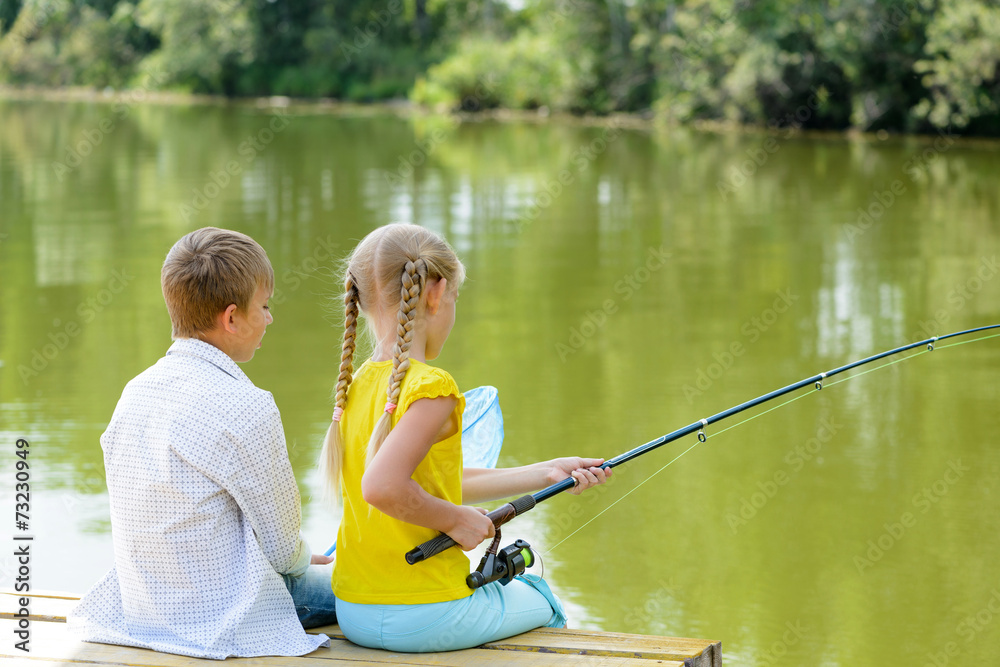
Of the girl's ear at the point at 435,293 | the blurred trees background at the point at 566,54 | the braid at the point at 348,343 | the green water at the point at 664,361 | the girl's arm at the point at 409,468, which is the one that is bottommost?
the green water at the point at 664,361

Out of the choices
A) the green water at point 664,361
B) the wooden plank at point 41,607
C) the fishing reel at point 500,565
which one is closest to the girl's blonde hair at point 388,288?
the fishing reel at point 500,565

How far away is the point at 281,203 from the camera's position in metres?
12.7

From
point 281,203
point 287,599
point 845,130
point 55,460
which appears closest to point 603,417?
point 55,460

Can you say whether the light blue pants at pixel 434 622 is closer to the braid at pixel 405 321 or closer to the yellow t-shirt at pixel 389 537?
the yellow t-shirt at pixel 389 537

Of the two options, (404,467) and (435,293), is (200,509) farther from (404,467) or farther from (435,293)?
(435,293)

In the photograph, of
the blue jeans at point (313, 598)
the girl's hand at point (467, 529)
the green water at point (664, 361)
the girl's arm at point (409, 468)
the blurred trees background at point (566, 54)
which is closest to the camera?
the girl's arm at point (409, 468)

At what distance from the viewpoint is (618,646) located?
2.21 metres

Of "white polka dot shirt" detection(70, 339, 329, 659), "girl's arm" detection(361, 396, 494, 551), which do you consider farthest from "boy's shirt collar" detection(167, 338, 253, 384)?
"girl's arm" detection(361, 396, 494, 551)

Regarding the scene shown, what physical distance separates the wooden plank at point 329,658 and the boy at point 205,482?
0.02 m

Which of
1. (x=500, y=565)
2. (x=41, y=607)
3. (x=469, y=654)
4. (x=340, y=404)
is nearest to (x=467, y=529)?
(x=500, y=565)

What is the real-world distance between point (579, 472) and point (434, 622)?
45 centimetres

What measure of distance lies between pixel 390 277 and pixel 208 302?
337 millimetres

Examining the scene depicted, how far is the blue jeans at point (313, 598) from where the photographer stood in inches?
94.3

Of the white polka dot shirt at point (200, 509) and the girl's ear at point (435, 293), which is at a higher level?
the girl's ear at point (435, 293)
